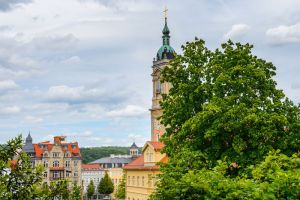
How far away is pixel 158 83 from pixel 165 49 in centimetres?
571

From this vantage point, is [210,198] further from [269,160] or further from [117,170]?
[117,170]

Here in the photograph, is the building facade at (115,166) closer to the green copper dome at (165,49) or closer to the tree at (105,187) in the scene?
the tree at (105,187)

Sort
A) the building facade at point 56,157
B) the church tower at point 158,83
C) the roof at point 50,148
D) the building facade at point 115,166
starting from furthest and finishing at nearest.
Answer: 1. the building facade at point 115,166
2. the roof at point 50,148
3. the building facade at point 56,157
4. the church tower at point 158,83

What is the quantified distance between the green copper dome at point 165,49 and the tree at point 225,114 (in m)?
43.9

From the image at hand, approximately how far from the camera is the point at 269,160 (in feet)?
52.5

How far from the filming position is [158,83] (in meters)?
71.8

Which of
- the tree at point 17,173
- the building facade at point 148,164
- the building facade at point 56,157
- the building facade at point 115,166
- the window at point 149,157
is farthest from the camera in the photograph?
the building facade at point 115,166

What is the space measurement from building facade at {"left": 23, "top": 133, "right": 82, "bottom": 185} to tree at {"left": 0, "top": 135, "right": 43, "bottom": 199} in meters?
74.8

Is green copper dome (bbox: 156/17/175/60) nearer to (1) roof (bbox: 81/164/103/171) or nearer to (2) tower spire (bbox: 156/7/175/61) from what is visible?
(2) tower spire (bbox: 156/7/175/61)

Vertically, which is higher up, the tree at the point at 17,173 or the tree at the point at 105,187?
the tree at the point at 17,173

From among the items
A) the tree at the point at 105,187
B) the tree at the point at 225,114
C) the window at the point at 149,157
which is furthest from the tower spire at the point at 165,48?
the tree at the point at 105,187

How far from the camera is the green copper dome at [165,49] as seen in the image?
71125 mm

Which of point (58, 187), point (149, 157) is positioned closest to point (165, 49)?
point (149, 157)

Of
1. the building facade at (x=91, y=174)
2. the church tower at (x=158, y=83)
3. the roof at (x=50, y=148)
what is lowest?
the building facade at (x=91, y=174)
